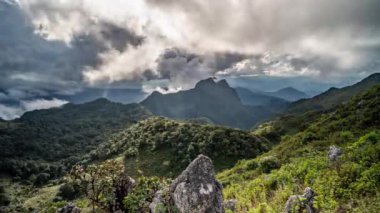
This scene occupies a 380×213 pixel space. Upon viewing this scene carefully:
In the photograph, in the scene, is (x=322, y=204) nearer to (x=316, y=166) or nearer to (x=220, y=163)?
(x=316, y=166)

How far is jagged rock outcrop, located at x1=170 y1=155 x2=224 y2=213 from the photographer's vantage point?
2273 cm

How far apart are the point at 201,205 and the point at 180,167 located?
146 m

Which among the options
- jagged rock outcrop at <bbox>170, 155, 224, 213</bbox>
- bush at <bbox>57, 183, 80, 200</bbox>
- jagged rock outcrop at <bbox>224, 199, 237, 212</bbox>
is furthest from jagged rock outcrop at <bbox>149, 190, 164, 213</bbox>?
bush at <bbox>57, 183, 80, 200</bbox>

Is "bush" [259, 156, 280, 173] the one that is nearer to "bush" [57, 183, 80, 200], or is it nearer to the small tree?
the small tree

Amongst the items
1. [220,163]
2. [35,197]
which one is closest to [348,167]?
[220,163]

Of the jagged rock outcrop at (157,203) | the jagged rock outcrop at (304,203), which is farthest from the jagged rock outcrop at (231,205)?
the jagged rock outcrop at (304,203)

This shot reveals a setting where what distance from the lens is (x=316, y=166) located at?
109 ft

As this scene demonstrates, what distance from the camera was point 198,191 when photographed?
23.2 meters

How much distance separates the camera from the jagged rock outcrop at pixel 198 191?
22.7 meters

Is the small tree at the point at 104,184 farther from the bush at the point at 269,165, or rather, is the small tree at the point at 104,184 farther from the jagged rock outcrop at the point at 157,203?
the bush at the point at 269,165

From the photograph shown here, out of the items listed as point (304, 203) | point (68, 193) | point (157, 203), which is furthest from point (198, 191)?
point (68, 193)

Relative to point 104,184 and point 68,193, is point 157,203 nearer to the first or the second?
point 104,184

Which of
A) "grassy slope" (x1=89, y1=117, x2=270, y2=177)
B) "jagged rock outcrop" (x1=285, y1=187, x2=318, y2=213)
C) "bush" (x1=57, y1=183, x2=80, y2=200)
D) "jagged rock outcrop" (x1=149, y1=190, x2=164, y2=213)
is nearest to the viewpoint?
"jagged rock outcrop" (x1=285, y1=187, x2=318, y2=213)

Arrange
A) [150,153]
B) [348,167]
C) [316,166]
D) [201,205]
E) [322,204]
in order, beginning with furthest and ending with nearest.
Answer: [150,153] < [316,166] < [348,167] < [201,205] < [322,204]
